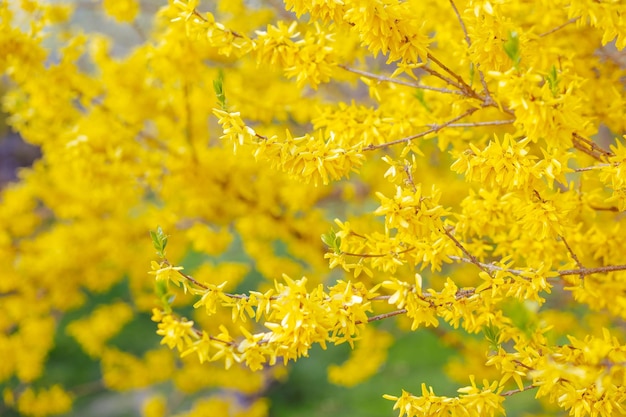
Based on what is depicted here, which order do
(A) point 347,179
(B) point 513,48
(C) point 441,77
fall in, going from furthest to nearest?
(A) point 347,179 < (C) point 441,77 < (B) point 513,48

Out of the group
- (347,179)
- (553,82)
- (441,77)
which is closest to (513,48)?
(553,82)

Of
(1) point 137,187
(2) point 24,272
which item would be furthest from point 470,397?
(2) point 24,272

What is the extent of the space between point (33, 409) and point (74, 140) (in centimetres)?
277

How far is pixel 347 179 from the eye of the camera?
2.35 metres

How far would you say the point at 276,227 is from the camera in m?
3.68

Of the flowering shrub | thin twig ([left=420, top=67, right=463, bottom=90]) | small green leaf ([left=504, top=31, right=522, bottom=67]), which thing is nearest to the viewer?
small green leaf ([left=504, top=31, right=522, bottom=67])

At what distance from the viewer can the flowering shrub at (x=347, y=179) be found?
1.71 metres

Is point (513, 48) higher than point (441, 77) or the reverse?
higher

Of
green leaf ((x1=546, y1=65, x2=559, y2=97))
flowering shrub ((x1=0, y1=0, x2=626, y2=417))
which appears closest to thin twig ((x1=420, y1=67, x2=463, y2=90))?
flowering shrub ((x1=0, y1=0, x2=626, y2=417))

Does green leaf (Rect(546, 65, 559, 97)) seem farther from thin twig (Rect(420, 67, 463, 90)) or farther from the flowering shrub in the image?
thin twig (Rect(420, 67, 463, 90))

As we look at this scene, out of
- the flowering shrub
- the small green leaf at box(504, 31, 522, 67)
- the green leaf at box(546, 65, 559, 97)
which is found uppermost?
the small green leaf at box(504, 31, 522, 67)

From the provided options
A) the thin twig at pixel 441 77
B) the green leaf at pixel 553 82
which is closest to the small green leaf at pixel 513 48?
the green leaf at pixel 553 82

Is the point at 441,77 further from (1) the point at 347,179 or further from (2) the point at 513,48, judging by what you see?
(1) the point at 347,179

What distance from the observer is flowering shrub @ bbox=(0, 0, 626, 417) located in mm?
1713
